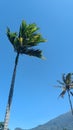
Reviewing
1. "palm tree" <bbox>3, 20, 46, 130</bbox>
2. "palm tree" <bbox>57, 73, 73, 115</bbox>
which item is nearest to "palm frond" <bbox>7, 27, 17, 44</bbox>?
"palm tree" <bbox>3, 20, 46, 130</bbox>

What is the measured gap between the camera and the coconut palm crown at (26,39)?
1038 inches

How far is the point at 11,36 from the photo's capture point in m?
26.4

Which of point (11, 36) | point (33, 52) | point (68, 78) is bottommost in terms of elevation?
point (33, 52)

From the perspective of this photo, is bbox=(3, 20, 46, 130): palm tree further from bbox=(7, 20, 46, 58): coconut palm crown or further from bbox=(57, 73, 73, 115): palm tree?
bbox=(57, 73, 73, 115): palm tree

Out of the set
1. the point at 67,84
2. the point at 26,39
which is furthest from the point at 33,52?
the point at 67,84

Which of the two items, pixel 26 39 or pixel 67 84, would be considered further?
pixel 67 84

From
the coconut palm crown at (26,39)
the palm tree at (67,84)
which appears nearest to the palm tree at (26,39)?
the coconut palm crown at (26,39)

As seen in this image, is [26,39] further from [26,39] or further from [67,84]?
[67,84]

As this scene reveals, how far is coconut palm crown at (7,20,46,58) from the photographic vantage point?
26.4 m

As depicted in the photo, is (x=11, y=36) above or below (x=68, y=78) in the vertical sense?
below

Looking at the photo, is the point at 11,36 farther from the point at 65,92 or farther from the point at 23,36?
the point at 65,92

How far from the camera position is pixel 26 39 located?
26672 millimetres

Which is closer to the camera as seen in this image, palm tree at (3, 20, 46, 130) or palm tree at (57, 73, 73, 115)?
palm tree at (3, 20, 46, 130)

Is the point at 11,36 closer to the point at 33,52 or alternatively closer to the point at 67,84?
the point at 33,52
